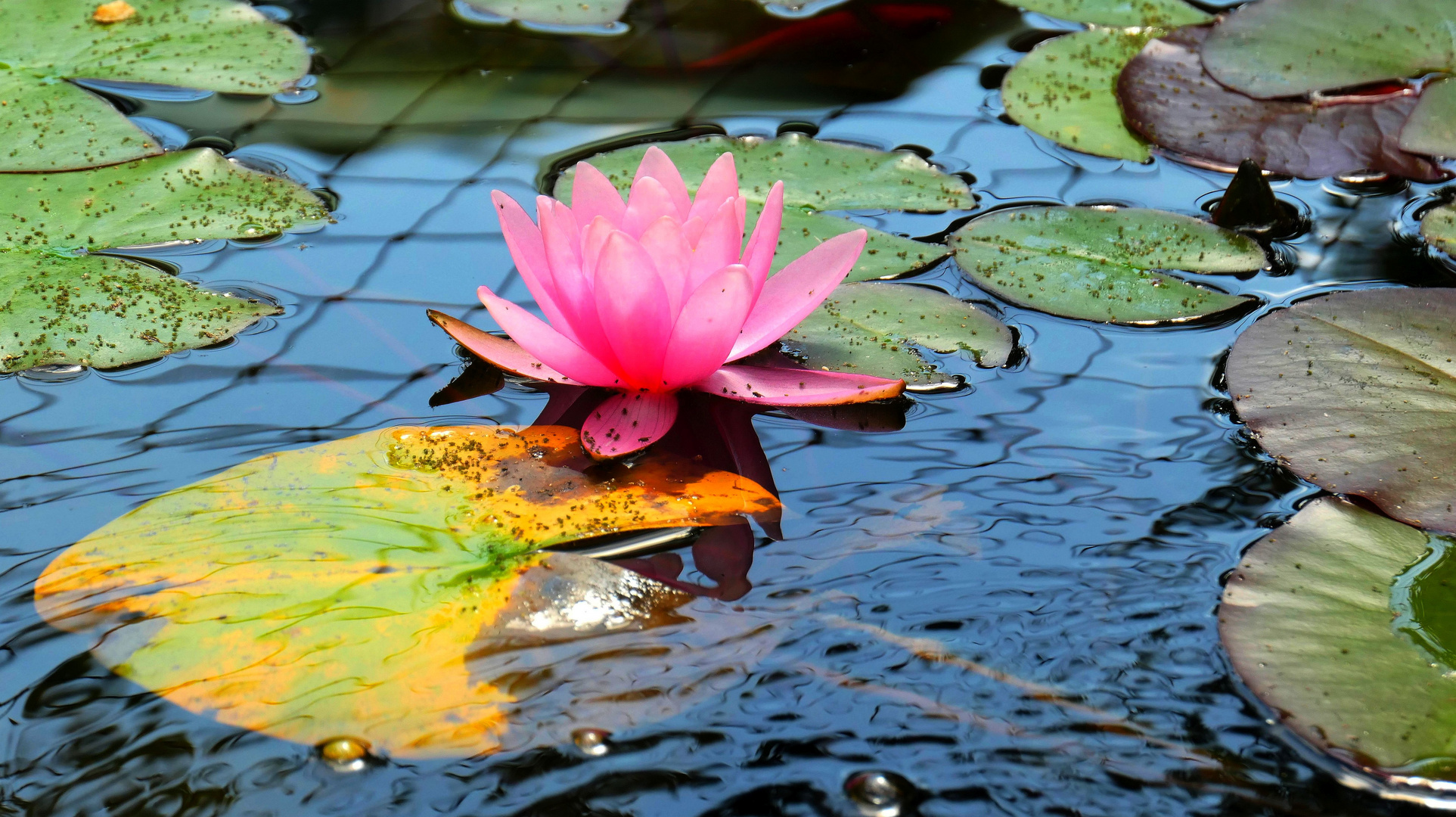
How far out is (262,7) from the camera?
113 inches

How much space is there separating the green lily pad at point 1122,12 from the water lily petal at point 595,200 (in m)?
1.73

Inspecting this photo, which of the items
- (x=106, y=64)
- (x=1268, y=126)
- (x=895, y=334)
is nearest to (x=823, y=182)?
(x=895, y=334)

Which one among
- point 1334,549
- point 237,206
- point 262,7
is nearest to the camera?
point 1334,549

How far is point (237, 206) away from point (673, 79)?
1053 millimetres

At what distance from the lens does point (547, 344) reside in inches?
59.1

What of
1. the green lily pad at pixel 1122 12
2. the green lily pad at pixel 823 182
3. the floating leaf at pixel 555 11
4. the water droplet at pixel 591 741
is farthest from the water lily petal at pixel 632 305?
the green lily pad at pixel 1122 12

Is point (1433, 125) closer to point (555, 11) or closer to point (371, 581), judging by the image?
point (555, 11)

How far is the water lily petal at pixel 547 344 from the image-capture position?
1.47 meters

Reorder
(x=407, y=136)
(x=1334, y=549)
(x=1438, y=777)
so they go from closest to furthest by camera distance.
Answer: (x=1438, y=777)
(x=1334, y=549)
(x=407, y=136)

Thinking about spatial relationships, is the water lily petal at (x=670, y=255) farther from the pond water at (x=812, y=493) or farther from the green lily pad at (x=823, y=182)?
the green lily pad at (x=823, y=182)

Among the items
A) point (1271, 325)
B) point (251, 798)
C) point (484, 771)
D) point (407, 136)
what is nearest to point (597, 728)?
point (484, 771)

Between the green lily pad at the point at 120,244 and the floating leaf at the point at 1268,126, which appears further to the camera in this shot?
the floating leaf at the point at 1268,126

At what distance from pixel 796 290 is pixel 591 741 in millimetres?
736

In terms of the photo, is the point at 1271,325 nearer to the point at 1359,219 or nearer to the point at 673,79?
the point at 1359,219
